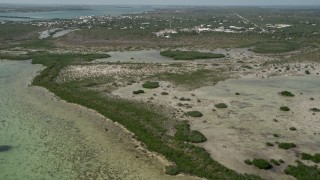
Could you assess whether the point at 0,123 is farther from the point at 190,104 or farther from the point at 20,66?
the point at 20,66

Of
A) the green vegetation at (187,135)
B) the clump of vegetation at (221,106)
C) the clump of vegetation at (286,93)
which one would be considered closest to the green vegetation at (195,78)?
the clump of vegetation at (221,106)

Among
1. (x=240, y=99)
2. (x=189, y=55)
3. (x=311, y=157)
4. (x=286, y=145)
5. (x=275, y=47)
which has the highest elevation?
(x=275, y=47)

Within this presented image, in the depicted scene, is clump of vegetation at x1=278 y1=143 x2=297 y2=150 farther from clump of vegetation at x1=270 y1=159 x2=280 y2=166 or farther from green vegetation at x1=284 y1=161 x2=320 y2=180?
green vegetation at x1=284 y1=161 x2=320 y2=180

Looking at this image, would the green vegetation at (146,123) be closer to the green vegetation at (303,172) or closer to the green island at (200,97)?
the green island at (200,97)

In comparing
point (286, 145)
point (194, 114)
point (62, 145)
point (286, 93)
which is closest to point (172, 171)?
point (62, 145)

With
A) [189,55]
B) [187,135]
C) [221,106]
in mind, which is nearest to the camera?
[187,135]

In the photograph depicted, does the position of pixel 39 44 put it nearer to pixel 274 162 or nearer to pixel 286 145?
pixel 286 145

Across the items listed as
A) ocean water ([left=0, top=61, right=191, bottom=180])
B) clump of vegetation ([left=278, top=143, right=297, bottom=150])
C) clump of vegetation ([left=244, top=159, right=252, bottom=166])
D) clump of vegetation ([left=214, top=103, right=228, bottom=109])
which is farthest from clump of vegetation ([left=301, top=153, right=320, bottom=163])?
clump of vegetation ([left=214, top=103, right=228, bottom=109])

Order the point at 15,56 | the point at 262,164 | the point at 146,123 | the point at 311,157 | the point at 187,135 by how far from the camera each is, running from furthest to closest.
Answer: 1. the point at 15,56
2. the point at 146,123
3. the point at 187,135
4. the point at 311,157
5. the point at 262,164

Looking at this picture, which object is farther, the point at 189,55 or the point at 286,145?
the point at 189,55
